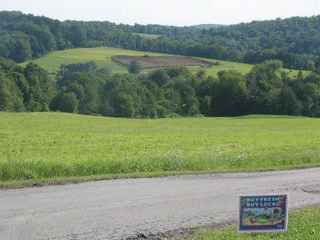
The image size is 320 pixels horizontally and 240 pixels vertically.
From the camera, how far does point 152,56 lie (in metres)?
163

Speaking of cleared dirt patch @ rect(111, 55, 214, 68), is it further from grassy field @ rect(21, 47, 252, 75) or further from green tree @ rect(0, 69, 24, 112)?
green tree @ rect(0, 69, 24, 112)

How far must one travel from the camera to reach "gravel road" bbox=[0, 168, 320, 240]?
11.6 m

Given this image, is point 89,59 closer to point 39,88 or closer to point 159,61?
point 159,61

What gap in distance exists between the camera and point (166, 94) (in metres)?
114

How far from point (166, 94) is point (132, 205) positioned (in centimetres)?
10040

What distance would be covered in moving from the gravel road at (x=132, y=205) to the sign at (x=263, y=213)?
210 cm

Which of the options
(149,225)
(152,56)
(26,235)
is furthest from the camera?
(152,56)

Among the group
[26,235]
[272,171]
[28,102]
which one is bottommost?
[28,102]

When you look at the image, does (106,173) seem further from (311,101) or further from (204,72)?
(204,72)

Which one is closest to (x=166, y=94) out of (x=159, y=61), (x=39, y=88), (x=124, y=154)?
(x=39, y=88)

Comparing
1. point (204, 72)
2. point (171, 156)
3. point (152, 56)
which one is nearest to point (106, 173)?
point (171, 156)

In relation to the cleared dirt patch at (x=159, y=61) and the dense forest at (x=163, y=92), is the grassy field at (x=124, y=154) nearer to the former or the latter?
the dense forest at (x=163, y=92)

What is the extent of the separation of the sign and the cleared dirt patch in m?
128

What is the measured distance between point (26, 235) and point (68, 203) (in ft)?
9.00
